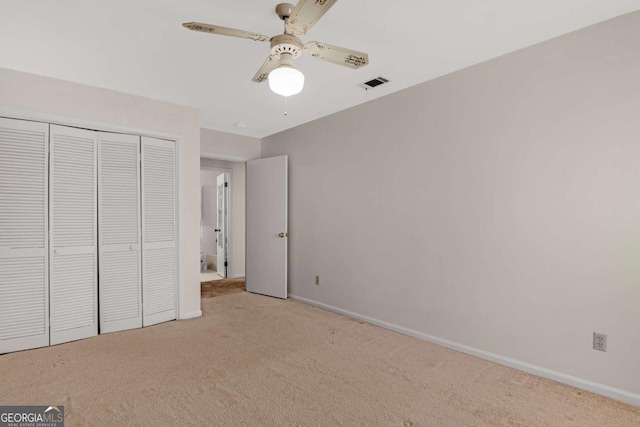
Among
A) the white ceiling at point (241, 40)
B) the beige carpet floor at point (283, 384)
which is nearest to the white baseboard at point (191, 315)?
the beige carpet floor at point (283, 384)

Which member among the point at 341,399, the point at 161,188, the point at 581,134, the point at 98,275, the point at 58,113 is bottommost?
the point at 341,399

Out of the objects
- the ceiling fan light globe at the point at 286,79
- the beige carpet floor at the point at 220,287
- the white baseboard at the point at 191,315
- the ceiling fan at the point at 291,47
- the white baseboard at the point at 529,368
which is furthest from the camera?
the beige carpet floor at the point at 220,287

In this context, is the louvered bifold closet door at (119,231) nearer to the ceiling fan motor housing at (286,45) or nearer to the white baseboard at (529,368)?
the ceiling fan motor housing at (286,45)

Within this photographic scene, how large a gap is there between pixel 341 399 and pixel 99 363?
6.60 ft

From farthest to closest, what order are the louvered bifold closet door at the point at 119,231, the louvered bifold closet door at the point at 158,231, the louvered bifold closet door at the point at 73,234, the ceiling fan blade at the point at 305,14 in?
the louvered bifold closet door at the point at 158,231 < the louvered bifold closet door at the point at 119,231 < the louvered bifold closet door at the point at 73,234 < the ceiling fan blade at the point at 305,14

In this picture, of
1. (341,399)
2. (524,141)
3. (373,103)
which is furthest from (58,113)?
(524,141)

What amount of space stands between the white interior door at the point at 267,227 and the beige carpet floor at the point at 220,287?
326mm

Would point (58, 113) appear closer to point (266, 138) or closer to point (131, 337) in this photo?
point (131, 337)

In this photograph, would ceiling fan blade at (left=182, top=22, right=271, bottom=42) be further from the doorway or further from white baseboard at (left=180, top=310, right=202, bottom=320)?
the doorway

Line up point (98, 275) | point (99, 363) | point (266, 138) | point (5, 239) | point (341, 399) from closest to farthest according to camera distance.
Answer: point (341, 399) → point (99, 363) → point (5, 239) → point (98, 275) → point (266, 138)

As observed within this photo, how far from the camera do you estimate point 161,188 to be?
12.4ft

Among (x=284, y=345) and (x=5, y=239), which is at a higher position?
(x=5, y=239)

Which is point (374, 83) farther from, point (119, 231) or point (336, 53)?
point (119, 231)

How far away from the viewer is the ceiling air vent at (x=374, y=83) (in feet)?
10.6
